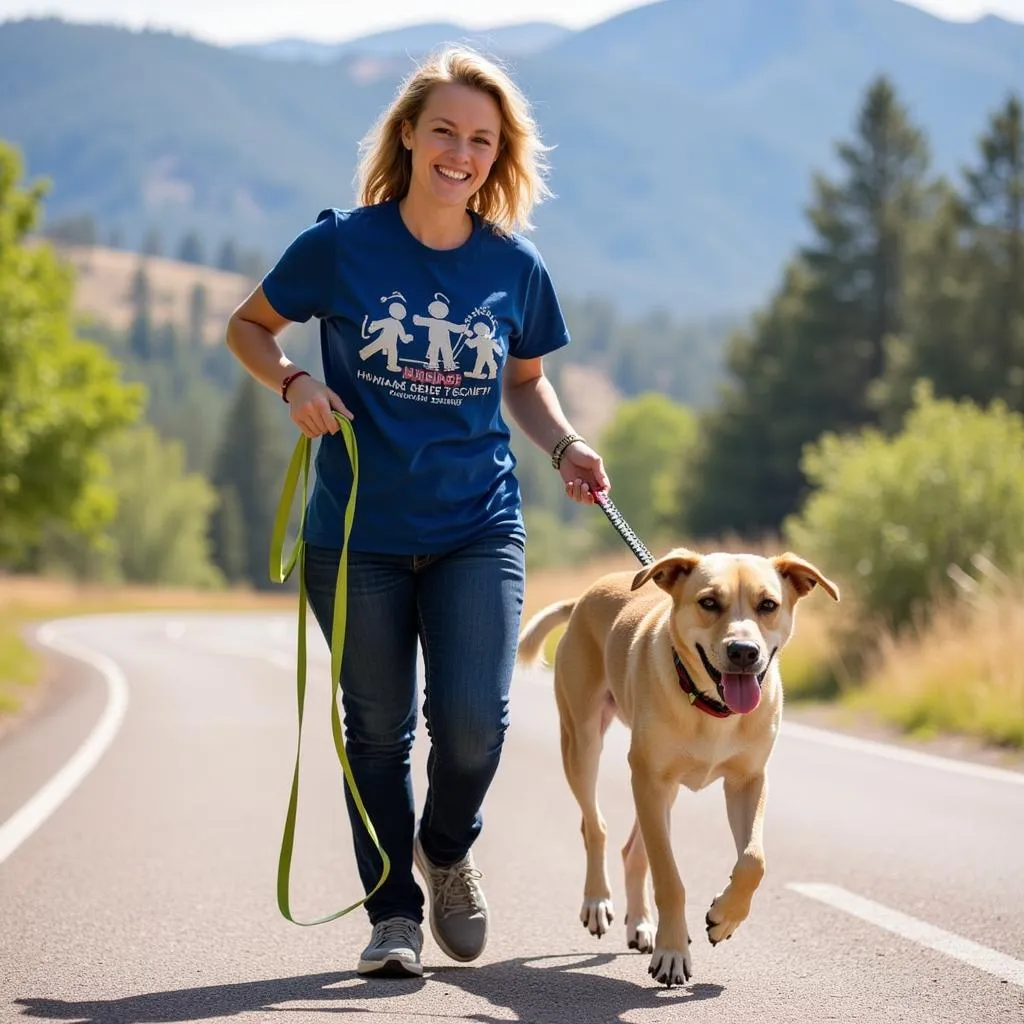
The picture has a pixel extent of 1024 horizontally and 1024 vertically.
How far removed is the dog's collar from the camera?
16.4 ft

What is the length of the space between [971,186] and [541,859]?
1786 inches

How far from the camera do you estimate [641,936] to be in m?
5.55

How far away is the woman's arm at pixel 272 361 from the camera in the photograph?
498 centimetres

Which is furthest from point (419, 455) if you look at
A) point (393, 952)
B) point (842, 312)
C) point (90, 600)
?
point (90, 600)

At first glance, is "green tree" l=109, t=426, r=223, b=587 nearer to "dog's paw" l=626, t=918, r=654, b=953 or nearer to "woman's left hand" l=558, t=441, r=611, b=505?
"woman's left hand" l=558, t=441, r=611, b=505

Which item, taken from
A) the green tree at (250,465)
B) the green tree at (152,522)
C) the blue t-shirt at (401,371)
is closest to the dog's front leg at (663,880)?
the blue t-shirt at (401,371)

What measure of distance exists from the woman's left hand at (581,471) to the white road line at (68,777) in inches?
129

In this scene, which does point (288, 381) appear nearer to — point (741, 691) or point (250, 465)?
point (741, 691)

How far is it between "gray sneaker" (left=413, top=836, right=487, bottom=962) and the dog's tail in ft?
3.55

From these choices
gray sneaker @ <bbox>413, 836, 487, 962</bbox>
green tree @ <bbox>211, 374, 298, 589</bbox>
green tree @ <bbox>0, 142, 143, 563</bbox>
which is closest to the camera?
gray sneaker @ <bbox>413, 836, 487, 962</bbox>

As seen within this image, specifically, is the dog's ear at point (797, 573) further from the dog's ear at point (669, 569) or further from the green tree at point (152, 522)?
the green tree at point (152, 522)

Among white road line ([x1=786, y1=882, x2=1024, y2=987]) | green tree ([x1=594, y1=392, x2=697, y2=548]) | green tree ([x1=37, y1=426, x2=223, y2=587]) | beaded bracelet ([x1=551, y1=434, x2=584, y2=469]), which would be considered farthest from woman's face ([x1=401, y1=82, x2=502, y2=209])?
green tree ([x1=594, y1=392, x2=697, y2=548])

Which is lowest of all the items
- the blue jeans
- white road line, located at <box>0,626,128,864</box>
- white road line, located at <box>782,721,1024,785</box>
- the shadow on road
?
white road line, located at <box>0,626,128,864</box>

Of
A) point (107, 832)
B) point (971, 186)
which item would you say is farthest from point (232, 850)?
point (971, 186)
